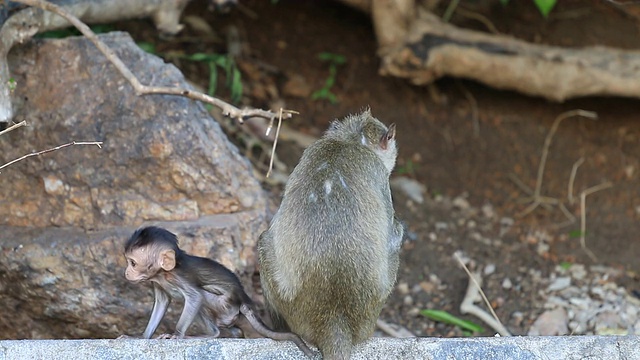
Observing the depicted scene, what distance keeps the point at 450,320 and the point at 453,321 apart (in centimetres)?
2

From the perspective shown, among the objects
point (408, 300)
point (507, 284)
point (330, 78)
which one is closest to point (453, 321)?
point (408, 300)

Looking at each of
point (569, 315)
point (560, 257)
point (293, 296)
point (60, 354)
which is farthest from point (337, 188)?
point (560, 257)

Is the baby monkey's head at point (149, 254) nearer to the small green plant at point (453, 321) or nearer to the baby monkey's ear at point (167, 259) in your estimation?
the baby monkey's ear at point (167, 259)

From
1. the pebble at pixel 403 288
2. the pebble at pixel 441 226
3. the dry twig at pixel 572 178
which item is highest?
the dry twig at pixel 572 178

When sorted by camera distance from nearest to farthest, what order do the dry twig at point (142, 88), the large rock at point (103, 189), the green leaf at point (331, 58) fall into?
the dry twig at point (142, 88) < the large rock at point (103, 189) < the green leaf at point (331, 58)

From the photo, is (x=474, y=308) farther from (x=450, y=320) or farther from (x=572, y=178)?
(x=572, y=178)

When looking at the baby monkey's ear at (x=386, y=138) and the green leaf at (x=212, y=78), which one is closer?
the baby monkey's ear at (x=386, y=138)

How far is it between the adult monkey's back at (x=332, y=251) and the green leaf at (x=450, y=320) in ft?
5.68

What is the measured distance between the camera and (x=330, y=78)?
8008 mm

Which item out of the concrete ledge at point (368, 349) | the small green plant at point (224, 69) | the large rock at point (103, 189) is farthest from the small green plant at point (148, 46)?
the concrete ledge at point (368, 349)

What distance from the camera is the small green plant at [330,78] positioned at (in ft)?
26.0

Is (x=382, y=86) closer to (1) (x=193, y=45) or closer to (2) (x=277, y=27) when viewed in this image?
(2) (x=277, y=27)

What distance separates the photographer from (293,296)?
159 inches

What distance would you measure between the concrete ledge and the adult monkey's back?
13 cm
